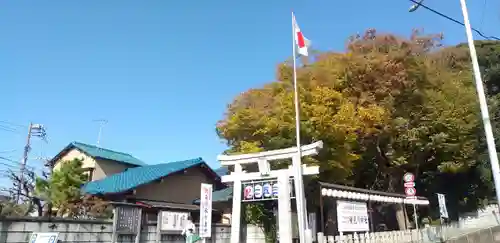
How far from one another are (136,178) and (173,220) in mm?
8817

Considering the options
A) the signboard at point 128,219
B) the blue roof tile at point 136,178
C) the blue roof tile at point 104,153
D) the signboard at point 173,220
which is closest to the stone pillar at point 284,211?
the signboard at point 173,220

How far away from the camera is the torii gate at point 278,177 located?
13.5 m

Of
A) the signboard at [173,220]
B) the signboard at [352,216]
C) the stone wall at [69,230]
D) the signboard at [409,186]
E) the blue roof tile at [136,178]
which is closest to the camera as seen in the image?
the stone wall at [69,230]

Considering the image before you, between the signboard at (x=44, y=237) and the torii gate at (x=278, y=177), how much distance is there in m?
5.99

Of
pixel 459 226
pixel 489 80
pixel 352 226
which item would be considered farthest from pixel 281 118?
pixel 489 80

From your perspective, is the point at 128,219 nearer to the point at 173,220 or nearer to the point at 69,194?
the point at 173,220

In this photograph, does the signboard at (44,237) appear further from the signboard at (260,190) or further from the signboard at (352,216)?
the signboard at (352,216)

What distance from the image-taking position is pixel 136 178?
24156 mm

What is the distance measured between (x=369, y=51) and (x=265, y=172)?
14.5 m

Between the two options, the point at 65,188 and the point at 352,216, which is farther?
the point at 65,188

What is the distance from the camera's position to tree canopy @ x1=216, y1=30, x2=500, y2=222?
19.8 meters

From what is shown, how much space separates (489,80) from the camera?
95.1 ft

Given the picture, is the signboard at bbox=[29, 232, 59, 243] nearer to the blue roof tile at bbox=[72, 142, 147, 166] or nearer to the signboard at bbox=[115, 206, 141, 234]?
the signboard at bbox=[115, 206, 141, 234]

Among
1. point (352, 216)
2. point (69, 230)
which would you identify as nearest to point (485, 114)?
point (352, 216)
